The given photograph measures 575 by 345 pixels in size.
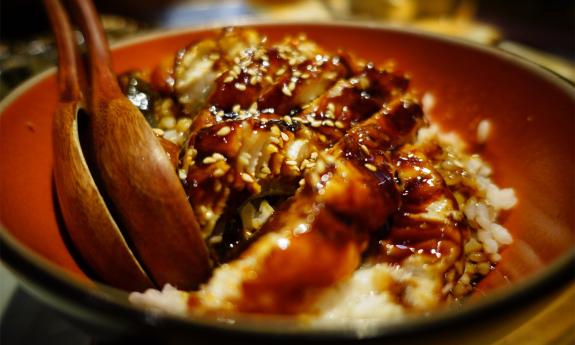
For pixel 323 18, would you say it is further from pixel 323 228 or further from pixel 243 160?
pixel 323 228

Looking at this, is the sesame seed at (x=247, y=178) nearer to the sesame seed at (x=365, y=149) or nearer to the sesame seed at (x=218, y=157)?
the sesame seed at (x=218, y=157)

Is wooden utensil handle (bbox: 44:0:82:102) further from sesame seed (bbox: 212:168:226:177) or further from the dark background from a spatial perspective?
the dark background

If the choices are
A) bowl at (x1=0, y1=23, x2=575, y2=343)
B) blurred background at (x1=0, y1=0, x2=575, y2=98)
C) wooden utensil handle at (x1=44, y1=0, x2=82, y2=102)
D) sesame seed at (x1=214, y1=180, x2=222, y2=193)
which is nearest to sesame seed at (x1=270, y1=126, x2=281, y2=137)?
sesame seed at (x1=214, y1=180, x2=222, y2=193)

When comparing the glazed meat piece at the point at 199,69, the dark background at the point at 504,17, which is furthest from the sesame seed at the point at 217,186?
the dark background at the point at 504,17

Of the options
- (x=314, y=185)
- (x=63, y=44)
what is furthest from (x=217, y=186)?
(x=63, y=44)

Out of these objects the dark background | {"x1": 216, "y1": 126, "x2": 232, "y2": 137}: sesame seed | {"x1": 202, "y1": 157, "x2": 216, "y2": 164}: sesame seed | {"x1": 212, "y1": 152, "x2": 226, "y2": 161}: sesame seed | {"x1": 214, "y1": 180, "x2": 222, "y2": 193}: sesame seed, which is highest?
{"x1": 216, "y1": 126, "x2": 232, "y2": 137}: sesame seed
